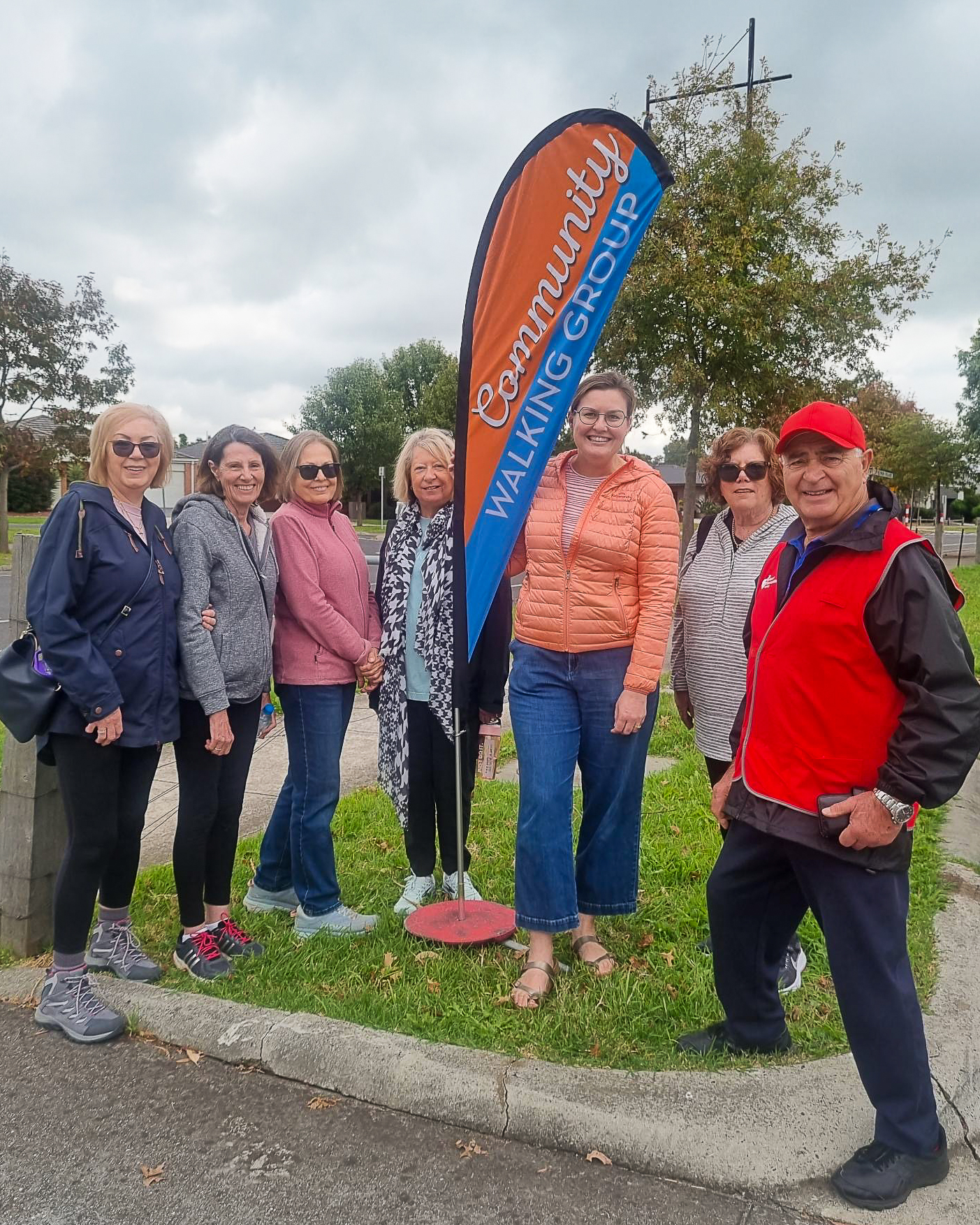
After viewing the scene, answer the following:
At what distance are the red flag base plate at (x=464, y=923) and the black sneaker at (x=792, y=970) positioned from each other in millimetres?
1025

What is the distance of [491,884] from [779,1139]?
213cm

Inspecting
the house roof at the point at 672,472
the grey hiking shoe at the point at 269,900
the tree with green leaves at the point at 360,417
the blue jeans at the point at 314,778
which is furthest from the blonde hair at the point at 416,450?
the house roof at the point at 672,472

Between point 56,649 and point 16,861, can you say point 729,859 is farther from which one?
point 16,861

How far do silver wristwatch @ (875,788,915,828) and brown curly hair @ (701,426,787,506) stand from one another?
1.50m

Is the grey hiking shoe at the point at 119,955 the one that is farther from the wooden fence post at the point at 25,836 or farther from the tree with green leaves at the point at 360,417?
the tree with green leaves at the point at 360,417

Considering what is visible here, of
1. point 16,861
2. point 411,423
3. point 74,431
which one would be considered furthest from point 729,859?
point 411,423

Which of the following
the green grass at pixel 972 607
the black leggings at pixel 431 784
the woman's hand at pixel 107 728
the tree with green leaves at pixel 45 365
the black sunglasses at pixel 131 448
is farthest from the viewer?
the tree with green leaves at pixel 45 365

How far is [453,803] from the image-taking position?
4.11 m

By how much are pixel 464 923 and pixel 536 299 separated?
8.00ft

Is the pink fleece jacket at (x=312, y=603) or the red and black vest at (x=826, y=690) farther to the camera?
the pink fleece jacket at (x=312, y=603)

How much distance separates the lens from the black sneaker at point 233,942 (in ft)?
11.9

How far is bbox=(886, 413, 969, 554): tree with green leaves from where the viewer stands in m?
31.5

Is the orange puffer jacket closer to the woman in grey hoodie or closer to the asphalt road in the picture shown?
the woman in grey hoodie

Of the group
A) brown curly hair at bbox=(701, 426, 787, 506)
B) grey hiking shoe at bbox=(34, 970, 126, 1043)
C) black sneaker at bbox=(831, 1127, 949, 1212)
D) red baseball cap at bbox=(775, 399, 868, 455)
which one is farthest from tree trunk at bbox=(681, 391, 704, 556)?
black sneaker at bbox=(831, 1127, 949, 1212)
